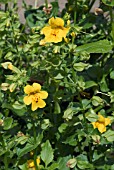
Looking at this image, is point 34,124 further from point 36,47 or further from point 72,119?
point 36,47

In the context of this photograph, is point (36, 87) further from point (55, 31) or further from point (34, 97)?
point (55, 31)

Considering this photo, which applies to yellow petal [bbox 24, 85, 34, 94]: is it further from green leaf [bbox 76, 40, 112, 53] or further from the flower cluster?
green leaf [bbox 76, 40, 112, 53]

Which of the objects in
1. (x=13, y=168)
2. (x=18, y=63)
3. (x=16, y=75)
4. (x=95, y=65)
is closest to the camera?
(x=16, y=75)

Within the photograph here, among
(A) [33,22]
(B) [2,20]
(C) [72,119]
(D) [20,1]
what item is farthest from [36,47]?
(D) [20,1]

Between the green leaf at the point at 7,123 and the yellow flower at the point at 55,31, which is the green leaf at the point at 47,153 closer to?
the green leaf at the point at 7,123

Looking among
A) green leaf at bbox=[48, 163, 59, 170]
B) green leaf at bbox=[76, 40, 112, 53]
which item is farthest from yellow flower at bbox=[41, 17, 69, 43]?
green leaf at bbox=[48, 163, 59, 170]

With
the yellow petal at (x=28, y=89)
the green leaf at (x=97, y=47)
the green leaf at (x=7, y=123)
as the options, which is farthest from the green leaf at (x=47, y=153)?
the green leaf at (x=97, y=47)
